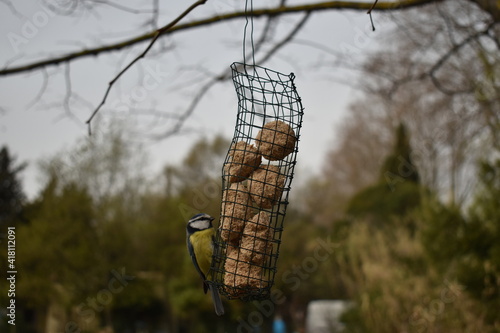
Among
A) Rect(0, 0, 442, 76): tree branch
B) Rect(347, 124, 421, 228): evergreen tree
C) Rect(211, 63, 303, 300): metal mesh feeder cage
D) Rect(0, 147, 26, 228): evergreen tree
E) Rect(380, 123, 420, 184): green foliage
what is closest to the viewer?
Rect(211, 63, 303, 300): metal mesh feeder cage

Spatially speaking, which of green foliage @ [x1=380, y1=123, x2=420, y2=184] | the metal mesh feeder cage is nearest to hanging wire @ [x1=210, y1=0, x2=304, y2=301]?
the metal mesh feeder cage

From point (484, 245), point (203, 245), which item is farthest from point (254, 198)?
point (484, 245)

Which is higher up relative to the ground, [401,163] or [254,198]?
[401,163]

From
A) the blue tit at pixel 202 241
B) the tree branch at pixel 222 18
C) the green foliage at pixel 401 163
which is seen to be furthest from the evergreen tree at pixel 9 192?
the green foliage at pixel 401 163

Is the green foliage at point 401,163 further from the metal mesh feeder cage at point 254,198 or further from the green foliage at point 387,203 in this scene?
the metal mesh feeder cage at point 254,198

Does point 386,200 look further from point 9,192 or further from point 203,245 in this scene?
point 203,245

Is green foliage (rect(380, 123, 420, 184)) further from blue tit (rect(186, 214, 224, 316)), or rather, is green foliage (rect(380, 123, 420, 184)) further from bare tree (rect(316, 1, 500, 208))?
blue tit (rect(186, 214, 224, 316))

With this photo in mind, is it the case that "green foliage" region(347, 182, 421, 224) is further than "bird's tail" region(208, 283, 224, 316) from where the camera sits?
Yes

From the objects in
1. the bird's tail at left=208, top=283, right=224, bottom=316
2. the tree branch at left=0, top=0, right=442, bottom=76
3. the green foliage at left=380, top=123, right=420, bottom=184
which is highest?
the green foliage at left=380, top=123, right=420, bottom=184

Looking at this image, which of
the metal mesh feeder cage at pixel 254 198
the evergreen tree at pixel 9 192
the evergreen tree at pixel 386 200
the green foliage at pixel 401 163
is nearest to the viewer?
the metal mesh feeder cage at pixel 254 198

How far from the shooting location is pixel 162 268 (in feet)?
45.0

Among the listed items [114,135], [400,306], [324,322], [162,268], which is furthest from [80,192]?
[400,306]

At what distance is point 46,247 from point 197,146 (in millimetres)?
11799

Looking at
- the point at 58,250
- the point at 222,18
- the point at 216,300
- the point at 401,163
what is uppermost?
the point at 401,163
